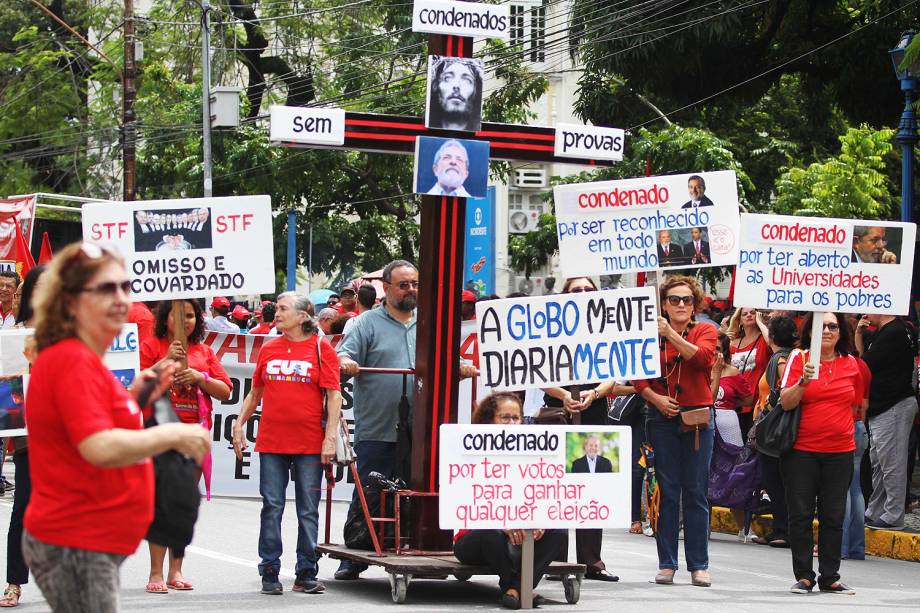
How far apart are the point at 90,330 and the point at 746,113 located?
31.0 m

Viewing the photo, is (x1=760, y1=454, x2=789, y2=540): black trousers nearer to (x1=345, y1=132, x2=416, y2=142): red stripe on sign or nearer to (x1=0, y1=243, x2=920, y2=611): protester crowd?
(x1=0, y1=243, x2=920, y2=611): protester crowd

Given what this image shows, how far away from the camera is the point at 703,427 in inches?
397

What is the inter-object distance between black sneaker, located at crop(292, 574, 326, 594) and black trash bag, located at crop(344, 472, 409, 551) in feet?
1.35

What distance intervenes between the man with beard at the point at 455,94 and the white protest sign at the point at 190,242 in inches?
46.4

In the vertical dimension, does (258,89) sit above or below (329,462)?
above

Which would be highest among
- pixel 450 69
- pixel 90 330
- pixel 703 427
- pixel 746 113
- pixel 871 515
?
pixel 746 113

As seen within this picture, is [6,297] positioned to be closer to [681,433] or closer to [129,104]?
[681,433]

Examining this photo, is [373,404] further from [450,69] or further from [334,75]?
[334,75]

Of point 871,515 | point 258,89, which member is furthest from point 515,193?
point 871,515

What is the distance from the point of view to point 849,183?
28.4 metres

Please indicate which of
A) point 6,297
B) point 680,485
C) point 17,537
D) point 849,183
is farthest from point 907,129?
point 849,183

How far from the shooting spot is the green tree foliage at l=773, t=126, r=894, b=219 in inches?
1115

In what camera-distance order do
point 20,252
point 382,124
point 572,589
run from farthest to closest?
point 20,252 < point 382,124 < point 572,589

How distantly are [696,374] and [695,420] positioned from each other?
0.30 meters
